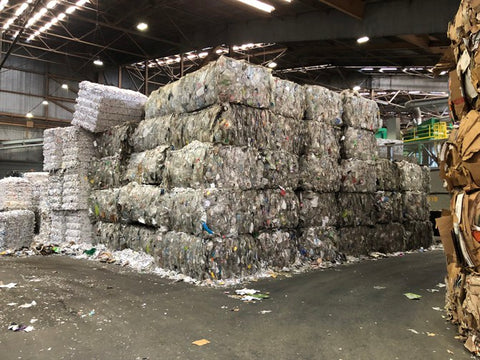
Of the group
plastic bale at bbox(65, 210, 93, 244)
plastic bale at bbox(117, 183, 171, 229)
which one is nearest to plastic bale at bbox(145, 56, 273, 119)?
plastic bale at bbox(117, 183, 171, 229)

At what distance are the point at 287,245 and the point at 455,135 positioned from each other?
133 inches

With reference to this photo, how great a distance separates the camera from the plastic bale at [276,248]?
18.7 feet

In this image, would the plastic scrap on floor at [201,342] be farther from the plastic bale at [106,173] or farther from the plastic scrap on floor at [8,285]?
the plastic bale at [106,173]

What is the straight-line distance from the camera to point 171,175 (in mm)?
5926

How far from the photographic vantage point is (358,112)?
7516 millimetres

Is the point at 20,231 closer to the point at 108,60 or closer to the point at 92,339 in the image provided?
the point at 92,339

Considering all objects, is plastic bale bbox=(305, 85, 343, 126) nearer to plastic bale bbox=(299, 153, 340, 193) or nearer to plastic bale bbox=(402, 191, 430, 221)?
plastic bale bbox=(299, 153, 340, 193)

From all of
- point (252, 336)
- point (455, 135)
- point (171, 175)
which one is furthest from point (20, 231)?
point (455, 135)

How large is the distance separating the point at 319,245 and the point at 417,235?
10.9 ft

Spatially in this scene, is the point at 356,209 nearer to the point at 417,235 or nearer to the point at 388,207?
the point at 388,207

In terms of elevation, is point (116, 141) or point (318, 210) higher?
point (116, 141)

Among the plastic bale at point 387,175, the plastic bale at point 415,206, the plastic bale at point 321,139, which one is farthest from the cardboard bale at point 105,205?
the plastic bale at point 415,206

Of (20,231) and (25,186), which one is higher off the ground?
(25,186)

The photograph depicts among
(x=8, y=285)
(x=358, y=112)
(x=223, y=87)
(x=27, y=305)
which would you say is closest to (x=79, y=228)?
(x=8, y=285)
